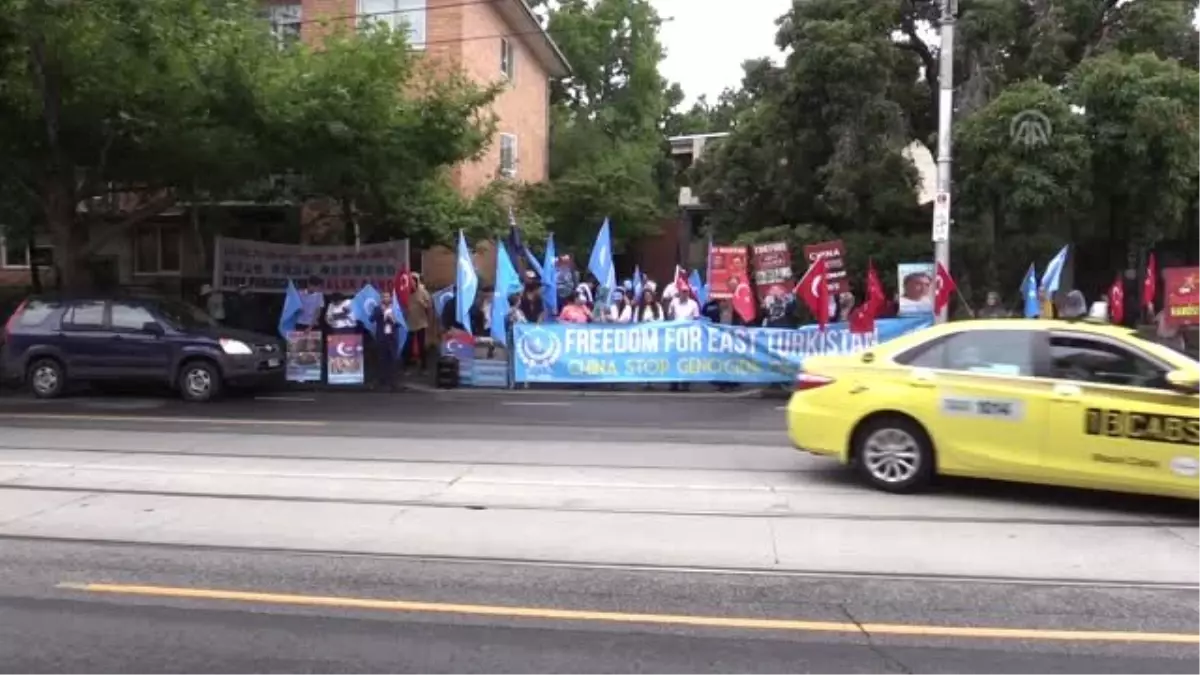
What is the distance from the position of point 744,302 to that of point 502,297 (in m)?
4.03

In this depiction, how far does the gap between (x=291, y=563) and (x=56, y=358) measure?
12.6 meters

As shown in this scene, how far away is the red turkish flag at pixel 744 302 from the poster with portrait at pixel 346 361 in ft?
20.5

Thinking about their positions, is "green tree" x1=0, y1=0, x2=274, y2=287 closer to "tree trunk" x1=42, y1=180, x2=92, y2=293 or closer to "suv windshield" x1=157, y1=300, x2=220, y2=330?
"tree trunk" x1=42, y1=180, x2=92, y2=293

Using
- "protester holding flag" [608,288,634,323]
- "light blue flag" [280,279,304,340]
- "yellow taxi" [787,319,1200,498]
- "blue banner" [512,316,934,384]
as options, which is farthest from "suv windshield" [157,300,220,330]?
"yellow taxi" [787,319,1200,498]

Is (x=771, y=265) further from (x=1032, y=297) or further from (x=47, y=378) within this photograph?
(x=47, y=378)

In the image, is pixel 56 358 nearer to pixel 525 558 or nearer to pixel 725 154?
pixel 525 558

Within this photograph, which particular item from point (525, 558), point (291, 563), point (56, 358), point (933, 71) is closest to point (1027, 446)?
point (525, 558)

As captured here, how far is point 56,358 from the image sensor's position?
698 inches

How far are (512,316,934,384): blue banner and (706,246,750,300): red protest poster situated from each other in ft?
8.04

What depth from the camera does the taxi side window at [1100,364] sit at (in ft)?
27.5

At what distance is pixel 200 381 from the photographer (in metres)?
17.2

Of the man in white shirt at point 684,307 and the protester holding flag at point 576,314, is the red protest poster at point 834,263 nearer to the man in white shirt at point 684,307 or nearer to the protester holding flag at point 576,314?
the man in white shirt at point 684,307

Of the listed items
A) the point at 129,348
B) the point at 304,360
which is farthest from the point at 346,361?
the point at 129,348

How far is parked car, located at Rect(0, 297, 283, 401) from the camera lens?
1723cm
